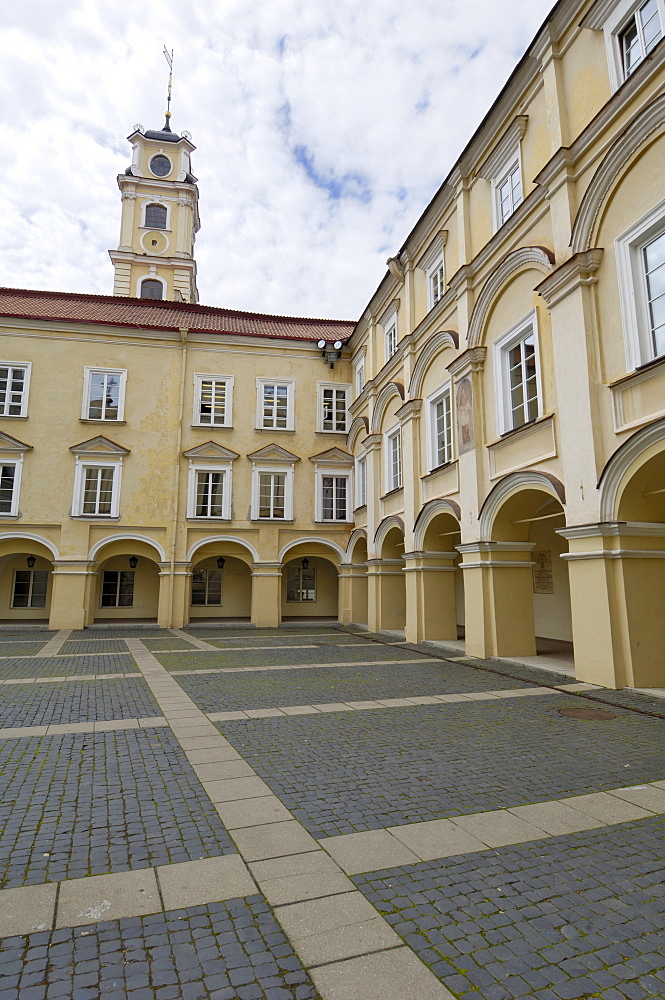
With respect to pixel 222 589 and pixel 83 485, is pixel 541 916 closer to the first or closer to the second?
pixel 83 485

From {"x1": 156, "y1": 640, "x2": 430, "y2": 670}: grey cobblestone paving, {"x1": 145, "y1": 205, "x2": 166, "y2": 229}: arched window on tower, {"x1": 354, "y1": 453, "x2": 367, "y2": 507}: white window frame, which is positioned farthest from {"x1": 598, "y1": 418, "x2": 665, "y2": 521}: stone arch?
{"x1": 145, "y1": 205, "x2": 166, "y2": 229}: arched window on tower

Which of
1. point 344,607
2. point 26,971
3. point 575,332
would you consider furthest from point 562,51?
point 344,607

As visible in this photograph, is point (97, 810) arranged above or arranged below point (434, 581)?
below

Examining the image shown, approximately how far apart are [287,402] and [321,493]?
402 centimetres

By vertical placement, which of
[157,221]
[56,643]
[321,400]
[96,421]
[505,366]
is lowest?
[56,643]

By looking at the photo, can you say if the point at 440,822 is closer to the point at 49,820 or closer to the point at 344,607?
the point at 49,820

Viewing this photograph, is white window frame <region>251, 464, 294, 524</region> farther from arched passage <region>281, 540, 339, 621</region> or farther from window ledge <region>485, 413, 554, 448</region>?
window ledge <region>485, 413, 554, 448</region>

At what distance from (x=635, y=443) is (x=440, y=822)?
21.6ft

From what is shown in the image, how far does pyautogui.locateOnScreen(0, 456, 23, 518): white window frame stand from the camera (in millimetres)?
21573

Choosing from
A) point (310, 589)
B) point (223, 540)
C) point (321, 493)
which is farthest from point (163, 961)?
point (310, 589)

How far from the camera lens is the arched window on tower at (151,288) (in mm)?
38062

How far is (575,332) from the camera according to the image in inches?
399

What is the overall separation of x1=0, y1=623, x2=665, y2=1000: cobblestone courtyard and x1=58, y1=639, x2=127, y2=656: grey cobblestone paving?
22.9 feet

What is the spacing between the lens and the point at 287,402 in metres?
24.7
